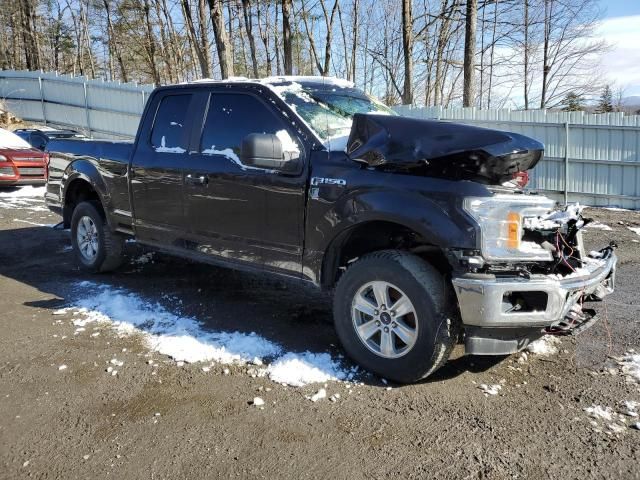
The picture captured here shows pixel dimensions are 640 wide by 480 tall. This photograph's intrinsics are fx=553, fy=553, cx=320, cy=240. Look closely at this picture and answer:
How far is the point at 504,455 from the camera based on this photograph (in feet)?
9.27

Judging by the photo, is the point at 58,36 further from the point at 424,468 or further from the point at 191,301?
the point at 424,468

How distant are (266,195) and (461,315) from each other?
1730mm

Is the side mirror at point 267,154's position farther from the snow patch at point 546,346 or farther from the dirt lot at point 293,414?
the snow patch at point 546,346

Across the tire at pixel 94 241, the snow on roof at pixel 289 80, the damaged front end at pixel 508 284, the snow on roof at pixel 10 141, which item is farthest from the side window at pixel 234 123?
the snow on roof at pixel 10 141

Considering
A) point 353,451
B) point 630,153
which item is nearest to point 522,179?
point 353,451

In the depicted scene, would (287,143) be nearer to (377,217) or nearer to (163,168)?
(377,217)

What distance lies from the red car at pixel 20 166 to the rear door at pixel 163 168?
8.76 meters

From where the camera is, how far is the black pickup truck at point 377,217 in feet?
10.7

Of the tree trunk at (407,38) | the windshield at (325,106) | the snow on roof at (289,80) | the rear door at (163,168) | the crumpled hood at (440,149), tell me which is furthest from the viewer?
the tree trunk at (407,38)

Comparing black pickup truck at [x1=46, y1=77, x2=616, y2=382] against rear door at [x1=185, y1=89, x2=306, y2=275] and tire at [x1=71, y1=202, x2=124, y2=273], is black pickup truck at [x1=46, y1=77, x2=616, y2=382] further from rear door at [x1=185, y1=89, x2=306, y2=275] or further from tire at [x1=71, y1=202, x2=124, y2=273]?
tire at [x1=71, y1=202, x2=124, y2=273]

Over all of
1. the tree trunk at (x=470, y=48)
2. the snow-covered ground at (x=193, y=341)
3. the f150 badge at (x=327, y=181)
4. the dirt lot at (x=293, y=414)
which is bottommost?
the dirt lot at (x=293, y=414)

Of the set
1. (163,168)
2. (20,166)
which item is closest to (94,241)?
(163,168)

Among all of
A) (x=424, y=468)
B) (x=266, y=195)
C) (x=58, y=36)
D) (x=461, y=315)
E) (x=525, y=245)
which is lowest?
(x=424, y=468)

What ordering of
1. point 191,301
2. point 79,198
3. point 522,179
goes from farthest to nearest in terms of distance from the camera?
1. point 79,198
2. point 191,301
3. point 522,179
